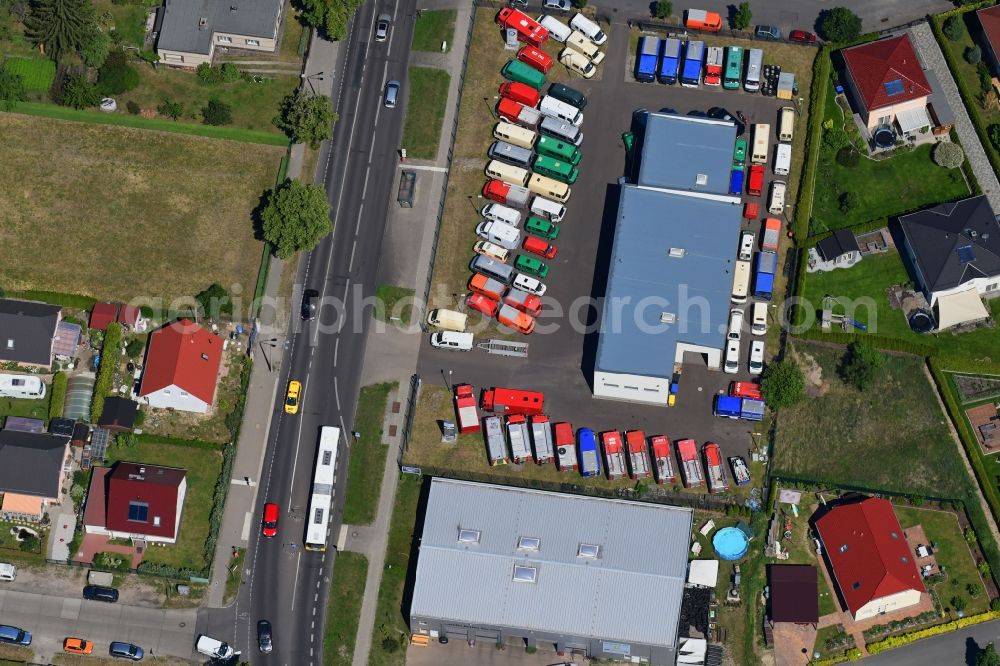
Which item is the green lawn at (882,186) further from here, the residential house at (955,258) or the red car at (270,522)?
the red car at (270,522)

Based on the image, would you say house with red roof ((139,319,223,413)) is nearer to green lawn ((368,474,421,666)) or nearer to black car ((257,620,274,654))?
green lawn ((368,474,421,666))

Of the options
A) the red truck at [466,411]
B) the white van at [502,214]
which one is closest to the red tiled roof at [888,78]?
the white van at [502,214]

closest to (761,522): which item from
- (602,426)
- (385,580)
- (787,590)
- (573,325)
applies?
(787,590)

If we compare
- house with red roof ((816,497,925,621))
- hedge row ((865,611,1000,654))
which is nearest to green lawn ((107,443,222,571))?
house with red roof ((816,497,925,621))

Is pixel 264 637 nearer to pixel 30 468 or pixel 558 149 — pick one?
pixel 30 468

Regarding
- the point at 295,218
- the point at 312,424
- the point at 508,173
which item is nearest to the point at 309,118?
the point at 295,218
